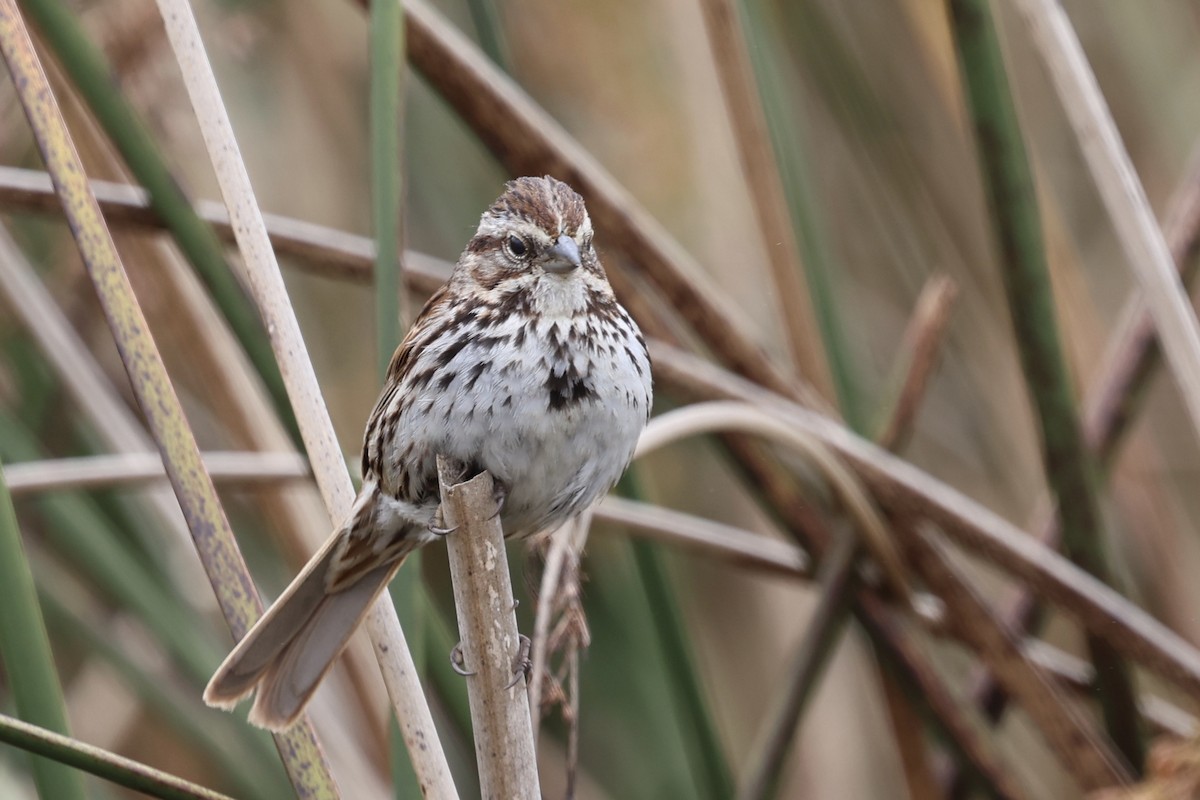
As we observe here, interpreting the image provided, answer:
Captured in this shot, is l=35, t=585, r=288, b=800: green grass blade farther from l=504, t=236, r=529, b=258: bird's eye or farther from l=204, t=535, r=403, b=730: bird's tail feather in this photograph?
l=504, t=236, r=529, b=258: bird's eye

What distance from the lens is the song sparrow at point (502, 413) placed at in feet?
5.89

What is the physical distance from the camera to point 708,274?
3553mm

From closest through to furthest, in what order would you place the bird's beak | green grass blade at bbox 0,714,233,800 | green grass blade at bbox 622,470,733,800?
green grass blade at bbox 0,714,233,800
the bird's beak
green grass blade at bbox 622,470,733,800

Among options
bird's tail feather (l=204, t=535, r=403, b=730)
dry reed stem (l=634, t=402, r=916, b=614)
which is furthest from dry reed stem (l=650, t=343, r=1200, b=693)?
bird's tail feather (l=204, t=535, r=403, b=730)

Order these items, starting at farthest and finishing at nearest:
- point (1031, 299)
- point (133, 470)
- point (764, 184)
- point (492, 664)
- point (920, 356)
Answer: point (764, 184), point (920, 356), point (133, 470), point (1031, 299), point (492, 664)

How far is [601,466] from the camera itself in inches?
72.3

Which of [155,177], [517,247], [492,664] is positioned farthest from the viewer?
[517,247]

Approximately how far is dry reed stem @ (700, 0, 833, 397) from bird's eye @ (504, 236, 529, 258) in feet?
2.62

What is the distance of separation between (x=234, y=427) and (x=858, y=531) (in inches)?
47.2

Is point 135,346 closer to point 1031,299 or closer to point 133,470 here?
point 133,470

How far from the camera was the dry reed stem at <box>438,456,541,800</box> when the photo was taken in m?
1.45

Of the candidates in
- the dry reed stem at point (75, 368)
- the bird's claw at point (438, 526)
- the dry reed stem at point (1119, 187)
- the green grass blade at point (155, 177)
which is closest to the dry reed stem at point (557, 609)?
the bird's claw at point (438, 526)

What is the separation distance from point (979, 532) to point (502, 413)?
1.08m

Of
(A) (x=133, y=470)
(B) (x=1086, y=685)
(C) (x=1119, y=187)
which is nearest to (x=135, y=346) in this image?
(A) (x=133, y=470)
